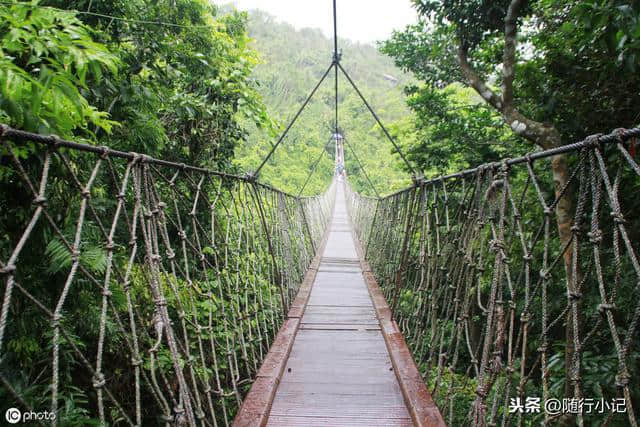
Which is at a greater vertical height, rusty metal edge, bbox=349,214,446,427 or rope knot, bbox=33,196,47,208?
rope knot, bbox=33,196,47,208

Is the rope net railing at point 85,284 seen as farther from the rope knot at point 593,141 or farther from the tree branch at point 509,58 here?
the tree branch at point 509,58

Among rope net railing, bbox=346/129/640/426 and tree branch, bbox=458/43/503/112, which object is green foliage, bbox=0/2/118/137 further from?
tree branch, bbox=458/43/503/112

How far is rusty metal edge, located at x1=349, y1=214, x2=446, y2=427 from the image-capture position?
113cm

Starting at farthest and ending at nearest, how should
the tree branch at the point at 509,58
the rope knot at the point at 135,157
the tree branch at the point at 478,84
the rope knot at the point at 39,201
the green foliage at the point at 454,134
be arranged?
the green foliage at the point at 454,134 → the tree branch at the point at 478,84 → the tree branch at the point at 509,58 → the rope knot at the point at 135,157 → the rope knot at the point at 39,201

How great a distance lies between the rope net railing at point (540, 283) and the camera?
2.15ft

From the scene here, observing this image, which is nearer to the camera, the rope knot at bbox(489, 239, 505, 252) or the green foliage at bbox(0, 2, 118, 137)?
the green foliage at bbox(0, 2, 118, 137)

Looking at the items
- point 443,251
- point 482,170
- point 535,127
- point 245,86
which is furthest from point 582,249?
point 245,86

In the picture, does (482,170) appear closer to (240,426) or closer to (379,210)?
(240,426)

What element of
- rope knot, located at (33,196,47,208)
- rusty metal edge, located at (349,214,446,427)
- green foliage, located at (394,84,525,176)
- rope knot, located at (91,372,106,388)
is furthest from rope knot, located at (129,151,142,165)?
green foliage, located at (394,84,525,176)

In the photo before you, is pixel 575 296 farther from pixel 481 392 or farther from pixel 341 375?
pixel 341 375

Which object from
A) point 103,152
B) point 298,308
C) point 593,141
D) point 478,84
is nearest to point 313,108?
point 478,84

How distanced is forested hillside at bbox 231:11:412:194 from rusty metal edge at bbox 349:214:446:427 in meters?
8.42

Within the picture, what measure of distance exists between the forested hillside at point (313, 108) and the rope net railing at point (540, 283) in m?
8.47

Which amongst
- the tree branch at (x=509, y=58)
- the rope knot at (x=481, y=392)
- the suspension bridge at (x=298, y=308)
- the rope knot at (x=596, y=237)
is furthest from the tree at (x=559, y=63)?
the rope knot at (x=596, y=237)
